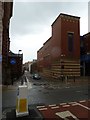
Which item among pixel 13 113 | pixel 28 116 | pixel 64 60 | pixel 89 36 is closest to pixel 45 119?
pixel 28 116

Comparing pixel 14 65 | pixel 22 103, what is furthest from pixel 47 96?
pixel 14 65

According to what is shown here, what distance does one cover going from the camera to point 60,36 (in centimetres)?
4547

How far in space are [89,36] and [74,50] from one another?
11986 millimetres

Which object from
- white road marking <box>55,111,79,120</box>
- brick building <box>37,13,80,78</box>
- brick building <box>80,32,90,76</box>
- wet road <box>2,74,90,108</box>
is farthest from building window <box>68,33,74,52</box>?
white road marking <box>55,111,79,120</box>

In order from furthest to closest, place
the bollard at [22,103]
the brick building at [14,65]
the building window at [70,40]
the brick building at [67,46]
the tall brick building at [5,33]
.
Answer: the building window at [70,40] < the brick building at [67,46] < the brick building at [14,65] < the tall brick building at [5,33] < the bollard at [22,103]

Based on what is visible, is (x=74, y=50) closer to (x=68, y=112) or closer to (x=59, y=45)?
(x=59, y=45)

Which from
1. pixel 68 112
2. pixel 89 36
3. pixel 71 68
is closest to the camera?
pixel 68 112

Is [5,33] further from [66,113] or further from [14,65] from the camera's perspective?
[66,113]

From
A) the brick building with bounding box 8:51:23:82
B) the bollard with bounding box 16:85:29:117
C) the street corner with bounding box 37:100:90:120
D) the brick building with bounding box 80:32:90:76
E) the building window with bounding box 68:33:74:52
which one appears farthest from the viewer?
the brick building with bounding box 80:32:90:76

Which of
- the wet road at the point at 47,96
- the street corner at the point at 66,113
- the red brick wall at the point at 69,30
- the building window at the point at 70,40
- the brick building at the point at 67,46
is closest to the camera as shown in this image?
the street corner at the point at 66,113

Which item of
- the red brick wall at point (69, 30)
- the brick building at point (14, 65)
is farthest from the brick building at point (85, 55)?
the brick building at point (14, 65)

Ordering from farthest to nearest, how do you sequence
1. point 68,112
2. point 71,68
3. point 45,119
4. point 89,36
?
point 89,36, point 71,68, point 68,112, point 45,119

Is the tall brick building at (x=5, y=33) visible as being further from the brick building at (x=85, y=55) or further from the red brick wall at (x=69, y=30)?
the brick building at (x=85, y=55)

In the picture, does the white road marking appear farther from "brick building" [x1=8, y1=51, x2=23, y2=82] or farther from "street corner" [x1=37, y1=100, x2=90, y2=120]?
"brick building" [x1=8, y1=51, x2=23, y2=82]
